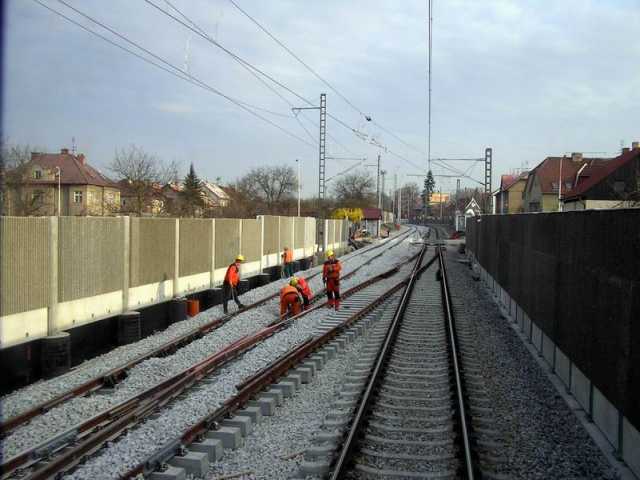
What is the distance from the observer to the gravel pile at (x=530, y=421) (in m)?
5.95

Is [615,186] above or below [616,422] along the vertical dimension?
above

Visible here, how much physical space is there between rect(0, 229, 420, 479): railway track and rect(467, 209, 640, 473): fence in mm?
5331

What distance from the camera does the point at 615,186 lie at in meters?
43.7

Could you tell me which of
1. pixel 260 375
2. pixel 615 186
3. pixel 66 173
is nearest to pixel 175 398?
pixel 260 375

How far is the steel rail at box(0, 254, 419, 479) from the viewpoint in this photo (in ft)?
19.0

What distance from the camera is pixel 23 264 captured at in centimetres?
1048

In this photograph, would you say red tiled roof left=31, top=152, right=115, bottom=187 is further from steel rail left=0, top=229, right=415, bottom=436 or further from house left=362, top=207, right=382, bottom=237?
house left=362, top=207, right=382, bottom=237

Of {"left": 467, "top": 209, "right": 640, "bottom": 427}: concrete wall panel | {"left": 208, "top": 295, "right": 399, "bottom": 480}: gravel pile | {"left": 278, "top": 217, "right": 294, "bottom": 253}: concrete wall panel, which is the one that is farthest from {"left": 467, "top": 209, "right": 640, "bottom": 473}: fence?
{"left": 278, "top": 217, "right": 294, "bottom": 253}: concrete wall panel

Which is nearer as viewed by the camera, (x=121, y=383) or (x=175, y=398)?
(x=175, y=398)

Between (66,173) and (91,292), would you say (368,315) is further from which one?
(66,173)

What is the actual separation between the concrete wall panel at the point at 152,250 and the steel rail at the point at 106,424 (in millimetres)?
5505

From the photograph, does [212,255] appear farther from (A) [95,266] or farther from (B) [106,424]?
(B) [106,424]

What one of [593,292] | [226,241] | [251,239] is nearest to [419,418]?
[593,292]

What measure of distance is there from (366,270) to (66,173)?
24.3m
